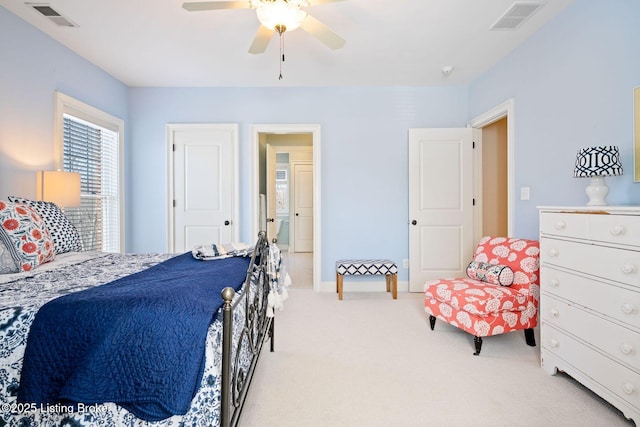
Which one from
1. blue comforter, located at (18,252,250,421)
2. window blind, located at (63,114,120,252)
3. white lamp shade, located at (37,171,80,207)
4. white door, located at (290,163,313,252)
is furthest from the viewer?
white door, located at (290,163,313,252)

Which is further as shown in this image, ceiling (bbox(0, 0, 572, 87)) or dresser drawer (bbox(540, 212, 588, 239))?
ceiling (bbox(0, 0, 572, 87))

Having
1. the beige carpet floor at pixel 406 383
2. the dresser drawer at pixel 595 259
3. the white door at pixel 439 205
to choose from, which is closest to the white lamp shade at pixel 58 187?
the beige carpet floor at pixel 406 383

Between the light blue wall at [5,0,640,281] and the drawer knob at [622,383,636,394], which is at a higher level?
the light blue wall at [5,0,640,281]

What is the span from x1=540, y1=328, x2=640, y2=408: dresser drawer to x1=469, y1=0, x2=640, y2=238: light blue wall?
96 cm

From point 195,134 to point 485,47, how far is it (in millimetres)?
3418

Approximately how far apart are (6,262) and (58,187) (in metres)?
1.06

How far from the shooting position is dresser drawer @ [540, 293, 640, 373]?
1.48 metres

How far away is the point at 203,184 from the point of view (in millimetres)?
3961

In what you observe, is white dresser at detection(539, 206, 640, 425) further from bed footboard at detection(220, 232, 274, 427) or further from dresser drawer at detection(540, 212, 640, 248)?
bed footboard at detection(220, 232, 274, 427)

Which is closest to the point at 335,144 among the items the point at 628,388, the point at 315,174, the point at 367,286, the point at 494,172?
the point at 315,174

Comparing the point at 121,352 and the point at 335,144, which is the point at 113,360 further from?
the point at 335,144

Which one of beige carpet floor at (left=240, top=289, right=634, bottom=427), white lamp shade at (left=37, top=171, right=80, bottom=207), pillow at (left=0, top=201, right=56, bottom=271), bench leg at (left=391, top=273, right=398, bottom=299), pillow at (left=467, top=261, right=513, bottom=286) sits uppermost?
white lamp shade at (left=37, top=171, right=80, bottom=207)

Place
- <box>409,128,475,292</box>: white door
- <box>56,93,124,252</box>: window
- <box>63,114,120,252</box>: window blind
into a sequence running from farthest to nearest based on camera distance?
<box>409,128,475,292</box>: white door
<box>63,114,120,252</box>: window blind
<box>56,93,124,252</box>: window

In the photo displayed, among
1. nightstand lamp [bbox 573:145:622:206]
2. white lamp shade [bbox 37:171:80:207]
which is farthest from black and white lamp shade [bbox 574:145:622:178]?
white lamp shade [bbox 37:171:80:207]
